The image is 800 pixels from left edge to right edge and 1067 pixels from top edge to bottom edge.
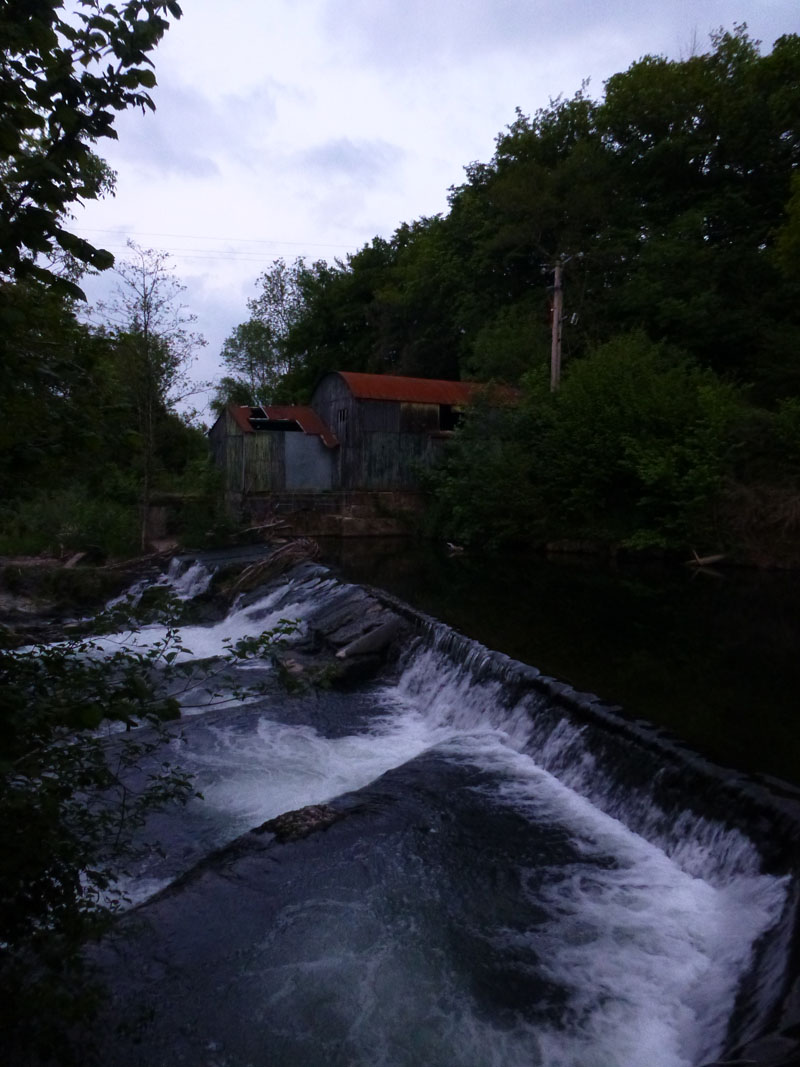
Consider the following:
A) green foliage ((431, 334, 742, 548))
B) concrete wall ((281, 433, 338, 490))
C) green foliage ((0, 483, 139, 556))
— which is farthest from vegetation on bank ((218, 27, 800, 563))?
green foliage ((0, 483, 139, 556))

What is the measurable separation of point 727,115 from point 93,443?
32.3 m

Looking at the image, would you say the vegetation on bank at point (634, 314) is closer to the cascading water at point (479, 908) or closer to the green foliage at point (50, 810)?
the cascading water at point (479, 908)

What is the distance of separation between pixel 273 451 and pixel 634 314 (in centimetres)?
1375

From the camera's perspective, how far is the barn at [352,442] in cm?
2778

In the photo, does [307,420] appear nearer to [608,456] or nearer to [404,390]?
[404,390]

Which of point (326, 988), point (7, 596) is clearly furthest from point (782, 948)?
point (7, 596)

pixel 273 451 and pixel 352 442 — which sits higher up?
pixel 352 442

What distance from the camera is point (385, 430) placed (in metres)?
28.1

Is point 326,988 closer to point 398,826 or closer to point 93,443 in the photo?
→ point 398,826

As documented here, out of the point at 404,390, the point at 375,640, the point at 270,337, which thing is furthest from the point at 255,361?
the point at 375,640

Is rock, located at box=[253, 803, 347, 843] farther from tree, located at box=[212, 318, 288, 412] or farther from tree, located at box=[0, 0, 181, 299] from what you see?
tree, located at box=[212, 318, 288, 412]

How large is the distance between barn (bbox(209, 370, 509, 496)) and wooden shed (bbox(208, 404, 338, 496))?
0.11 feet

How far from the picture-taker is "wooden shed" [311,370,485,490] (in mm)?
27969

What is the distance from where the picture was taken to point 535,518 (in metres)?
23.4
